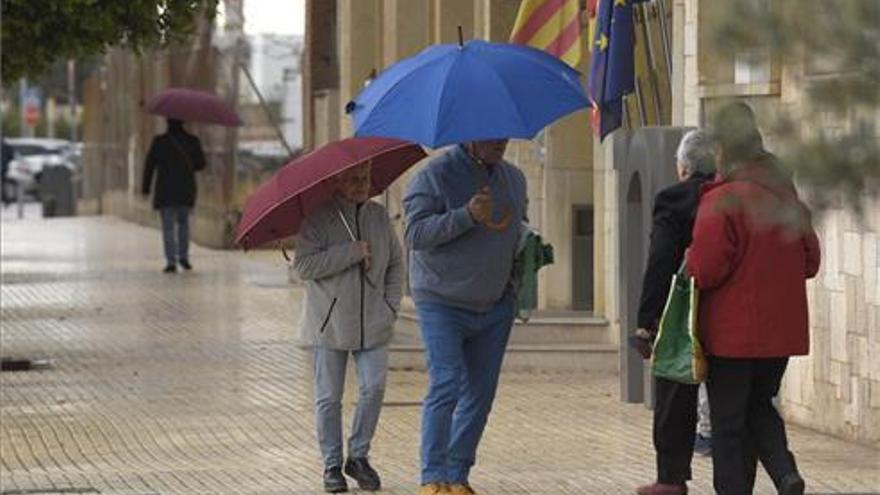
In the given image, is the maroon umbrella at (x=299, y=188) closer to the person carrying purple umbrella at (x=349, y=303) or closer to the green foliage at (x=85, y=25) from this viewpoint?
the person carrying purple umbrella at (x=349, y=303)

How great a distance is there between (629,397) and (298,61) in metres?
20.4

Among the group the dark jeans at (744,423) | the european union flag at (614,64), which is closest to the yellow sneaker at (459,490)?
the dark jeans at (744,423)

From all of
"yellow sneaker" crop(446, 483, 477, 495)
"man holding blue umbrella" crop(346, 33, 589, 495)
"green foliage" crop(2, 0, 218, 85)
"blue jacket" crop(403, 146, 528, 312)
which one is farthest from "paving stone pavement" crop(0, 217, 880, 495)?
"green foliage" crop(2, 0, 218, 85)

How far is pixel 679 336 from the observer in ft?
31.1

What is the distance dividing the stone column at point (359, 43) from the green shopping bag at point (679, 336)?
43.4ft

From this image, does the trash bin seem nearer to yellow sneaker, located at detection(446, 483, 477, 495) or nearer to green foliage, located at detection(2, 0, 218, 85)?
green foliage, located at detection(2, 0, 218, 85)

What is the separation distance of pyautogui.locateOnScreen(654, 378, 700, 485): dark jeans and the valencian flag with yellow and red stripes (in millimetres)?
6052

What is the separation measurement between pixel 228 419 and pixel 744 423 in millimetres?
5521

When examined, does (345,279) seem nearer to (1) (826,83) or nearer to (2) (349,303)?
(2) (349,303)

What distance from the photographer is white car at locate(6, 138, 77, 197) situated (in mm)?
66125

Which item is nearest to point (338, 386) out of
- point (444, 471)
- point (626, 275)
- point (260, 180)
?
point (444, 471)

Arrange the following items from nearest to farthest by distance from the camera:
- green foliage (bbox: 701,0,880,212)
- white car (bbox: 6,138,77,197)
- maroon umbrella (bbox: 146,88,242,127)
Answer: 1. green foliage (bbox: 701,0,880,212)
2. maroon umbrella (bbox: 146,88,242,127)
3. white car (bbox: 6,138,77,197)

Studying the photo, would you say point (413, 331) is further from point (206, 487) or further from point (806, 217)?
point (806, 217)

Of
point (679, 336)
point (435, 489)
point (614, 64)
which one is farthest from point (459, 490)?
point (614, 64)
